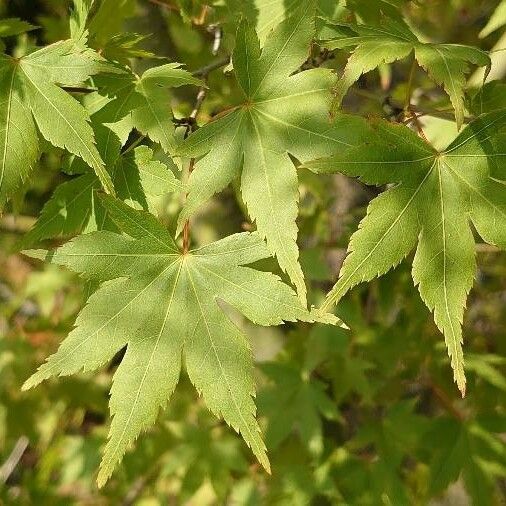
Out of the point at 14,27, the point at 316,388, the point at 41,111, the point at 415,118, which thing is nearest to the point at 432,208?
the point at 415,118

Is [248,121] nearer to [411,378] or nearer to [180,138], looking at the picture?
[180,138]

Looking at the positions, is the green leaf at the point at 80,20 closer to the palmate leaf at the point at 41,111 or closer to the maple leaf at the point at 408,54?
the palmate leaf at the point at 41,111

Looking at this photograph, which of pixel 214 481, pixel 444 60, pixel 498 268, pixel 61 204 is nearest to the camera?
pixel 444 60

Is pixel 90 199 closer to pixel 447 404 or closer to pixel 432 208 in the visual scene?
pixel 432 208

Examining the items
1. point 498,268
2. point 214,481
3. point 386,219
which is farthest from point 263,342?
point 386,219

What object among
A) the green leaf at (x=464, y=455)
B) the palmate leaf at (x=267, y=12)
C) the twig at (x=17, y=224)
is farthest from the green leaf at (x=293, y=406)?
the twig at (x=17, y=224)

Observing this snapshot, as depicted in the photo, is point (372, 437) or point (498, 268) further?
point (498, 268)

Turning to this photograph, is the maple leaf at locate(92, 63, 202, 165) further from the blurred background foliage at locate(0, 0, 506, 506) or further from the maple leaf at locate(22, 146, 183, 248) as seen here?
the blurred background foliage at locate(0, 0, 506, 506)
